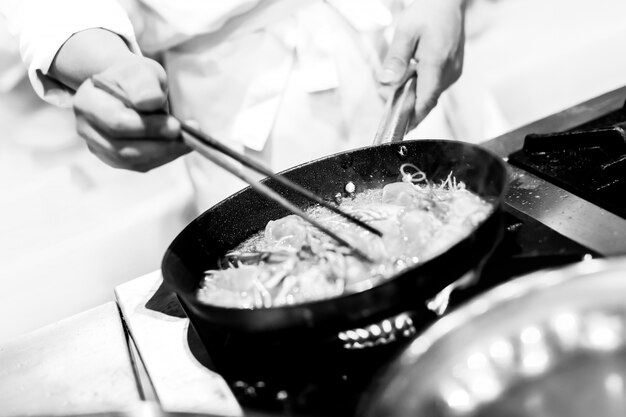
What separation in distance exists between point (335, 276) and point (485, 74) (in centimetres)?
260

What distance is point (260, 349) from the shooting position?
1294mm

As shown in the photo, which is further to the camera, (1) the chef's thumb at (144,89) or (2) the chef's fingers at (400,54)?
(2) the chef's fingers at (400,54)

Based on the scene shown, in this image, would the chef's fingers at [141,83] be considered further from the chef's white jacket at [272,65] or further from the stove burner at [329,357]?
the chef's white jacket at [272,65]

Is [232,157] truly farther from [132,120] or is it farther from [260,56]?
[260,56]

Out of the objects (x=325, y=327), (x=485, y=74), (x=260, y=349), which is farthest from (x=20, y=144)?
(x=485, y=74)

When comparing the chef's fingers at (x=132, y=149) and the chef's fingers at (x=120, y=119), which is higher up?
the chef's fingers at (x=120, y=119)

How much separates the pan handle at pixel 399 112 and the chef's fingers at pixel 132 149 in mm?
648

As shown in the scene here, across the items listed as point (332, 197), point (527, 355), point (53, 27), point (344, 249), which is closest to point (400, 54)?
point (332, 197)

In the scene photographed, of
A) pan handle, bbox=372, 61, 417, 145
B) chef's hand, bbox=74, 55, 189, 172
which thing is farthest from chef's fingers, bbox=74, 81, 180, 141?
pan handle, bbox=372, 61, 417, 145

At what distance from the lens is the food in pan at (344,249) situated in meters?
1.36

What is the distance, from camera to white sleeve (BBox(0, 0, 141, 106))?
1.82m

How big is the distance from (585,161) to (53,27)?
1666 mm

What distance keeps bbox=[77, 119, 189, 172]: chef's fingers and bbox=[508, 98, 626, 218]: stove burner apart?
1029 millimetres

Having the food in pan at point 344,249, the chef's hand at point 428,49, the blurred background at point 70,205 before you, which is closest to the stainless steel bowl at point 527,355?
the food in pan at point 344,249
